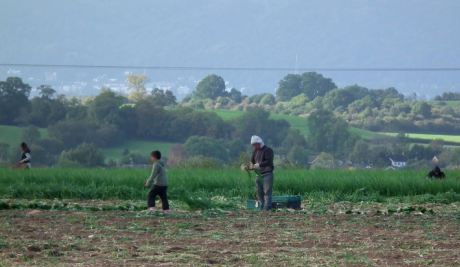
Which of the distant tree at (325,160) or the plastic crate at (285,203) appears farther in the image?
the distant tree at (325,160)

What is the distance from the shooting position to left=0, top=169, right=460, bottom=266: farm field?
44.8 ft

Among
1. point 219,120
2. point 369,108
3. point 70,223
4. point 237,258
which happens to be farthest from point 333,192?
point 369,108

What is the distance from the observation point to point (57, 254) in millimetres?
13867

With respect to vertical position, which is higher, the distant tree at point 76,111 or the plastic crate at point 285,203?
the distant tree at point 76,111

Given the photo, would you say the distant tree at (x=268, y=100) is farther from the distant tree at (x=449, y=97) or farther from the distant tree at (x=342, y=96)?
the distant tree at (x=449, y=97)

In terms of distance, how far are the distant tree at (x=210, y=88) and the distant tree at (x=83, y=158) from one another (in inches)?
2004

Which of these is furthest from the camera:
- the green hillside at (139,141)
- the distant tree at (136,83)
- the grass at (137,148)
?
the distant tree at (136,83)

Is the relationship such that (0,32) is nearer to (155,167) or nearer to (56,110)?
(56,110)

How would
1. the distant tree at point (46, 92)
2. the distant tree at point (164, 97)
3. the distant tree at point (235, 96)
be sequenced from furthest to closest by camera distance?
the distant tree at point (235, 96) < the distant tree at point (164, 97) < the distant tree at point (46, 92)

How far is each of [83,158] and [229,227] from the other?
46.2 meters

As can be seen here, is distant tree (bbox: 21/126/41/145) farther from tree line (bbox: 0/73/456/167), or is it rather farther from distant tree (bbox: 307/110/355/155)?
distant tree (bbox: 307/110/355/155)

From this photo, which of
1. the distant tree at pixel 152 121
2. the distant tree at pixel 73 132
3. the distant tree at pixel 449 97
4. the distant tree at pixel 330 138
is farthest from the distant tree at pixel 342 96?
the distant tree at pixel 73 132

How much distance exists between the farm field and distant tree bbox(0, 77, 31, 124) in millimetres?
53323

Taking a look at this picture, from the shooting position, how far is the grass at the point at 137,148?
74.1 metres
